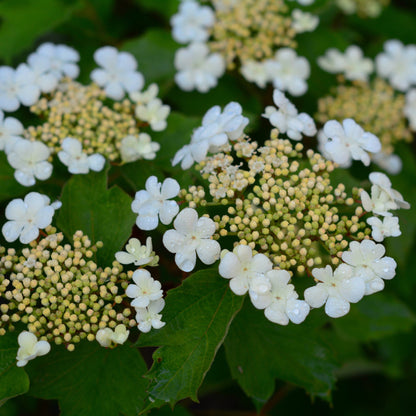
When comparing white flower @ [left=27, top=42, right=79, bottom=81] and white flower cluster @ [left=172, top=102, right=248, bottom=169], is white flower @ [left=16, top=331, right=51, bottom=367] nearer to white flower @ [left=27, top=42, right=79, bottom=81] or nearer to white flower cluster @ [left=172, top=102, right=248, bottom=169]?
white flower cluster @ [left=172, top=102, right=248, bottom=169]

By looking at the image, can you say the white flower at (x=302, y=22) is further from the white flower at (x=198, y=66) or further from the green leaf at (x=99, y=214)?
the green leaf at (x=99, y=214)

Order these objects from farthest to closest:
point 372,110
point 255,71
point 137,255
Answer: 1. point 372,110
2. point 255,71
3. point 137,255

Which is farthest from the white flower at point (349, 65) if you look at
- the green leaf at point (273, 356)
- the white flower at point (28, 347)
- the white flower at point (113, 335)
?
the white flower at point (28, 347)

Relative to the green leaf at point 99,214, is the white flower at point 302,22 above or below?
above

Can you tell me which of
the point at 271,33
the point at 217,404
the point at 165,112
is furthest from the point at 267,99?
the point at 217,404

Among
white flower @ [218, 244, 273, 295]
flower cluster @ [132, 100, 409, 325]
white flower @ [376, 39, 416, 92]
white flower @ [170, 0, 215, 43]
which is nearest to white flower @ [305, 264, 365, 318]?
flower cluster @ [132, 100, 409, 325]

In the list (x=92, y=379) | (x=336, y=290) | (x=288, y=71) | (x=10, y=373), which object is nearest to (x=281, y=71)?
(x=288, y=71)

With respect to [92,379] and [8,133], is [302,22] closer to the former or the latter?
[8,133]
